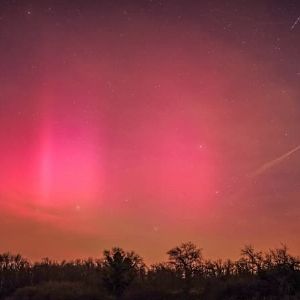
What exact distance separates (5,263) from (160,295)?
28.9 meters

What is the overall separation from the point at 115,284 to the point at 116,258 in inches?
115

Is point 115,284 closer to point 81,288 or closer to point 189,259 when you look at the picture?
point 81,288

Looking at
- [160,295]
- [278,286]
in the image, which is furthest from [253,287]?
[160,295]

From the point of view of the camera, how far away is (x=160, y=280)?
198ft

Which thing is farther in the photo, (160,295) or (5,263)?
(5,263)

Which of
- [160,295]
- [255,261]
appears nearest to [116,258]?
[160,295]

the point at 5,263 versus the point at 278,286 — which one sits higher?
the point at 5,263

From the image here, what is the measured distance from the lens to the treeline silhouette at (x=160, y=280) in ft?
164

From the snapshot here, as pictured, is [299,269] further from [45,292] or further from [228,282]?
[45,292]

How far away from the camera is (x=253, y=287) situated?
4981cm

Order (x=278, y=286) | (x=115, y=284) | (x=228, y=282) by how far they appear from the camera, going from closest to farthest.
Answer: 1. (x=278, y=286)
2. (x=228, y=282)
3. (x=115, y=284)

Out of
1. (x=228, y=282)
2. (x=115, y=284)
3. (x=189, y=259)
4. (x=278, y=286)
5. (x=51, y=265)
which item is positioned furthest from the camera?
(x=51, y=265)

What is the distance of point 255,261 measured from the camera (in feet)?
187

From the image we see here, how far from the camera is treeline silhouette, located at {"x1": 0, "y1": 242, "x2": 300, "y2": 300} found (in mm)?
49875
